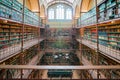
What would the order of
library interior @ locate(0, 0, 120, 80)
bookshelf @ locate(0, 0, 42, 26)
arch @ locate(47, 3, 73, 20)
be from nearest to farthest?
1. bookshelf @ locate(0, 0, 42, 26)
2. library interior @ locate(0, 0, 120, 80)
3. arch @ locate(47, 3, 73, 20)

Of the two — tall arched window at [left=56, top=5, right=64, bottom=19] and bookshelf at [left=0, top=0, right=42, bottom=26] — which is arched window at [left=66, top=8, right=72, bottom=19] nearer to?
tall arched window at [left=56, top=5, right=64, bottom=19]

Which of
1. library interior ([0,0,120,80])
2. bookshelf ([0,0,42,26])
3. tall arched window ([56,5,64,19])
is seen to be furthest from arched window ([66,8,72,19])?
bookshelf ([0,0,42,26])

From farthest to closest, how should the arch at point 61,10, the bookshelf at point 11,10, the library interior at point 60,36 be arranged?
1. the arch at point 61,10
2. the library interior at point 60,36
3. the bookshelf at point 11,10

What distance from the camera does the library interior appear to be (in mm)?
5803

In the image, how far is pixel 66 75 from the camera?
9625 millimetres

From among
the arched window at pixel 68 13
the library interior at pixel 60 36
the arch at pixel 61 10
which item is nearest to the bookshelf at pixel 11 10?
the library interior at pixel 60 36

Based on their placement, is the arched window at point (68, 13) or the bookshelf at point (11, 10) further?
the arched window at point (68, 13)

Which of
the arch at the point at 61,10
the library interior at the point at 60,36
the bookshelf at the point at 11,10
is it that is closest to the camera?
the bookshelf at the point at 11,10

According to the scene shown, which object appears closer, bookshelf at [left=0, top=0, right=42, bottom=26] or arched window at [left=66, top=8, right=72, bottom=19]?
bookshelf at [left=0, top=0, right=42, bottom=26]

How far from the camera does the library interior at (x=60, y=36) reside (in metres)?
5.80

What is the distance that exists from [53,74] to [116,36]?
5.31 meters

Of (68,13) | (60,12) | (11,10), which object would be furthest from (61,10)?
(11,10)

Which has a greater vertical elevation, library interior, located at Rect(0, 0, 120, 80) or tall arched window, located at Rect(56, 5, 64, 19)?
tall arched window, located at Rect(56, 5, 64, 19)

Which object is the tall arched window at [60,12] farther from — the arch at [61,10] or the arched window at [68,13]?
the arched window at [68,13]
